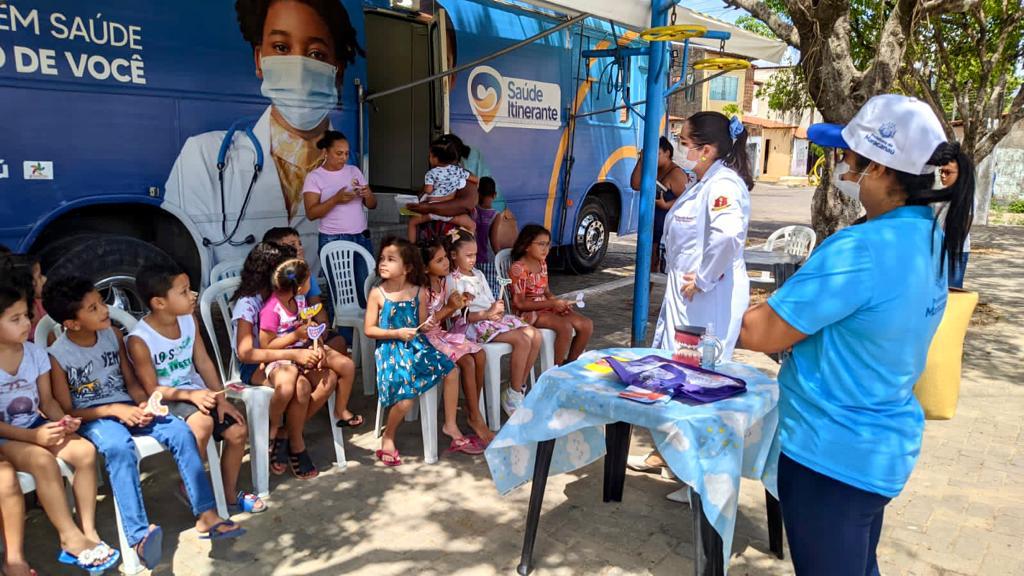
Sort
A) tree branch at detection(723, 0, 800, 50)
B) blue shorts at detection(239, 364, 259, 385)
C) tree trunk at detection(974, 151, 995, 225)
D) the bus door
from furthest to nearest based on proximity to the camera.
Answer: tree trunk at detection(974, 151, 995, 225)
the bus door
tree branch at detection(723, 0, 800, 50)
blue shorts at detection(239, 364, 259, 385)

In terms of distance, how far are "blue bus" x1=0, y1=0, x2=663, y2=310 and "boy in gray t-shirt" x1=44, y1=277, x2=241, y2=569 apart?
1.70 meters

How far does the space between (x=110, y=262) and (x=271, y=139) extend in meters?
1.31

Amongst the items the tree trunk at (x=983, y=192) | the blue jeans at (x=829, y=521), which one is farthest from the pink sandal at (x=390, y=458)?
the tree trunk at (x=983, y=192)

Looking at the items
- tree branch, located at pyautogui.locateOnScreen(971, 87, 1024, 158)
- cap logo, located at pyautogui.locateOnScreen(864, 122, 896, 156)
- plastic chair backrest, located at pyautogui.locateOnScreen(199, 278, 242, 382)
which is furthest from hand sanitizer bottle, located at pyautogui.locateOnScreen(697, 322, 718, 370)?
tree branch, located at pyautogui.locateOnScreen(971, 87, 1024, 158)

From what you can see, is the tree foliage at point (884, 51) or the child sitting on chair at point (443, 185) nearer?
the child sitting on chair at point (443, 185)

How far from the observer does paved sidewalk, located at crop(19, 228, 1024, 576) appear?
→ 9.63 ft

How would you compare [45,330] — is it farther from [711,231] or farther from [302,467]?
[711,231]

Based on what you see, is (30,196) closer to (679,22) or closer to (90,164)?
(90,164)

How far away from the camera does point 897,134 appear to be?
172cm

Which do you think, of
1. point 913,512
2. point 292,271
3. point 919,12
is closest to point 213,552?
point 292,271

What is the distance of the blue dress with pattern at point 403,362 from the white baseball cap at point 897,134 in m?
2.46

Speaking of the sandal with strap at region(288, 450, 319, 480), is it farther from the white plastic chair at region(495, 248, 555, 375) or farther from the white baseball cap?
the white baseball cap

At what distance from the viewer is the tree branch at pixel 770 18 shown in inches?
248

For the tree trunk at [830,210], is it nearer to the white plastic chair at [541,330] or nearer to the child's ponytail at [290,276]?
the white plastic chair at [541,330]
